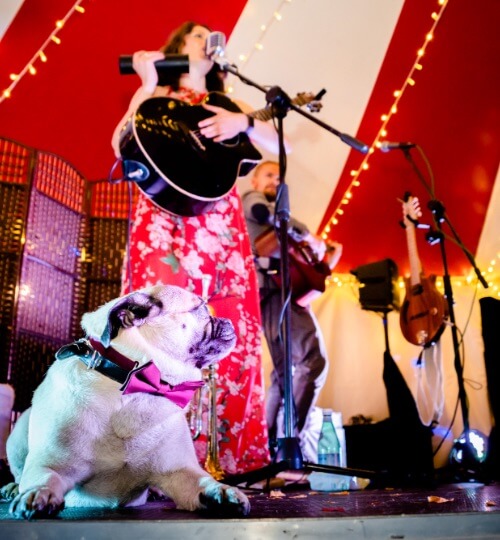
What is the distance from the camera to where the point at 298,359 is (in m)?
2.66

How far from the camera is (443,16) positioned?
10.7 feet

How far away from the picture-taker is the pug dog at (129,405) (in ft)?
3.18

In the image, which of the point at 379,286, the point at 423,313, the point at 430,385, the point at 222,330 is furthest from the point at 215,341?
the point at 430,385

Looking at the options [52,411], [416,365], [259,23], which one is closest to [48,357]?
[52,411]

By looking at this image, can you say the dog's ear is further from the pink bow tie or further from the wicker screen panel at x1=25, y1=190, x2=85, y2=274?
the wicker screen panel at x1=25, y1=190, x2=85, y2=274

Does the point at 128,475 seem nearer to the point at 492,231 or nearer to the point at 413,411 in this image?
the point at 413,411

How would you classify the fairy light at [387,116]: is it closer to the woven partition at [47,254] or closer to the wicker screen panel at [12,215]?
the woven partition at [47,254]

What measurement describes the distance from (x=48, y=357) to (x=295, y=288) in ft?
3.91

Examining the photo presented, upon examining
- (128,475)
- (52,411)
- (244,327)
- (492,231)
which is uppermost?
(492,231)

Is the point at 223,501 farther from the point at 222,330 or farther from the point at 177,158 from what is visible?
the point at 177,158

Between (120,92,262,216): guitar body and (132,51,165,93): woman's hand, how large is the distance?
14cm

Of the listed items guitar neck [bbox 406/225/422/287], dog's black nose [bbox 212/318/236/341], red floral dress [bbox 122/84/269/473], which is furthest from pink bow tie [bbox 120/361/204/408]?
guitar neck [bbox 406/225/422/287]

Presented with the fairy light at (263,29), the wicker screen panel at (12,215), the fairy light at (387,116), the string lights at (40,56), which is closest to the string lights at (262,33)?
the fairy light at (263,29)

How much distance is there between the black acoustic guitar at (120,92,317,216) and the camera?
1.69 m
